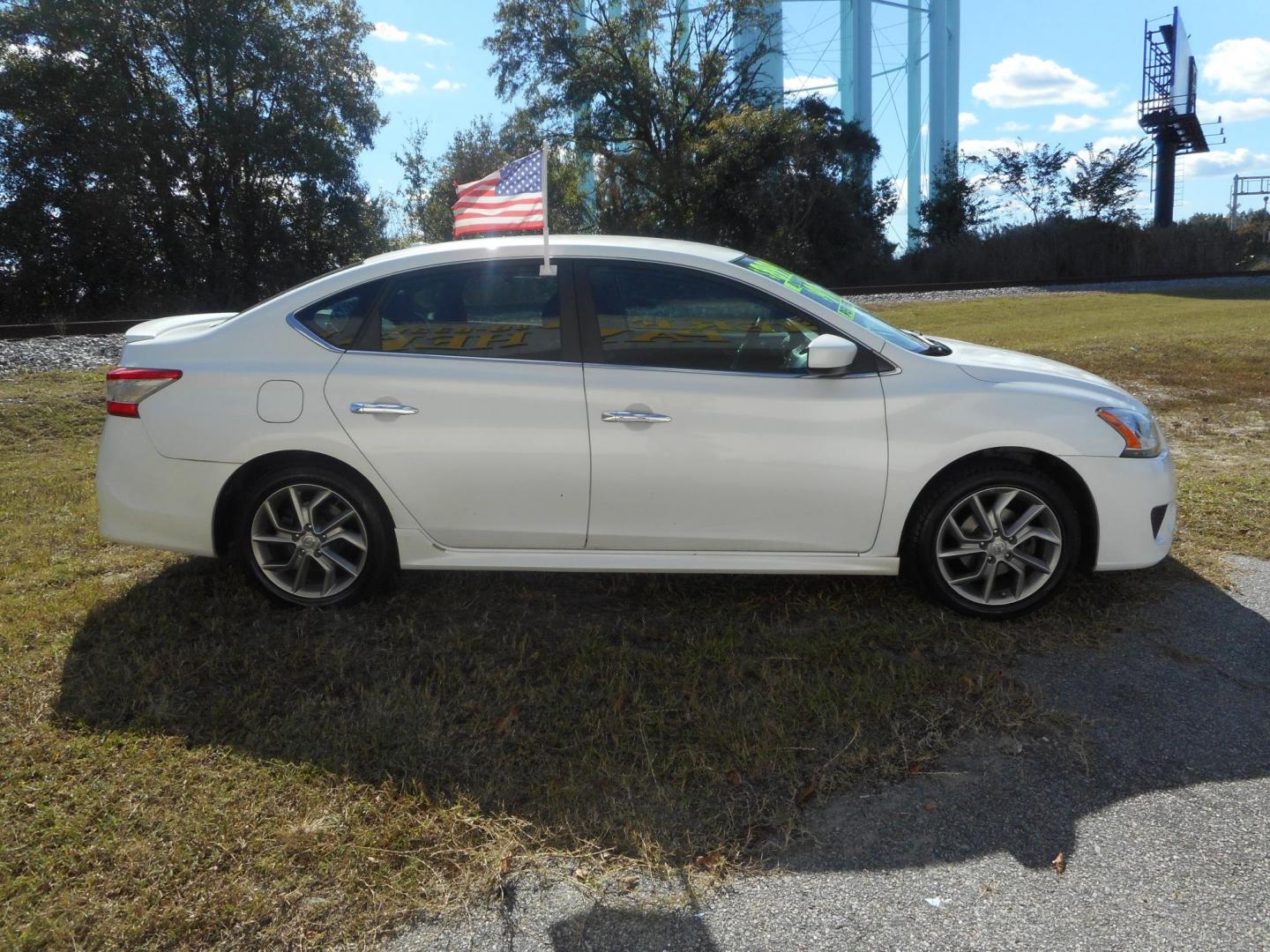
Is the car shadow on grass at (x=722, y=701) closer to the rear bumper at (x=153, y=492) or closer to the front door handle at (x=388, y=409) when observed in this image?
the rear bumper at (x=153, y=492)

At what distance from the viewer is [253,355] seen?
448 cm

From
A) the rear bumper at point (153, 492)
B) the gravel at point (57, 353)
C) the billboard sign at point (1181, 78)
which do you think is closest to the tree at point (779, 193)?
the billboard sign at point (1181, 78)

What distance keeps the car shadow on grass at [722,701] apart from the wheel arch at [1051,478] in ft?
1.21

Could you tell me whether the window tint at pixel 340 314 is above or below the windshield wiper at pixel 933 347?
above

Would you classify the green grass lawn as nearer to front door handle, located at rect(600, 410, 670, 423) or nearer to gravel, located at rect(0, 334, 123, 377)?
front door handle, located at rect(600, 410, 670, 423)

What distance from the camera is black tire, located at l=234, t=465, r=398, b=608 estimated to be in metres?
4.49

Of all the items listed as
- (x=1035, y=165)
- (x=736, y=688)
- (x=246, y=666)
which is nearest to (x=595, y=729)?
(x=736, y=688)

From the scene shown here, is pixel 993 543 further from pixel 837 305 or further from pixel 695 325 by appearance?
pixel 695 325

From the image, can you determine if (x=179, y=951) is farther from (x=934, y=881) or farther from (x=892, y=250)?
(x=892, y=250)

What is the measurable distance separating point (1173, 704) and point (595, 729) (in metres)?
2.18

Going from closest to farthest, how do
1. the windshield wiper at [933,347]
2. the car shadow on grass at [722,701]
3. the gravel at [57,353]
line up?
the car shadow on grass at [722,701]
the windshield wiper at [933,347]
the gravel at [57,353]

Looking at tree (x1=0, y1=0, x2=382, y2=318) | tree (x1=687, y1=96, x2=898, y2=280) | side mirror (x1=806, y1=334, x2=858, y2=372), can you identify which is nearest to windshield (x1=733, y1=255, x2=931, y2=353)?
side mirror (x1=806, y1=334, x2=858, y2=372)

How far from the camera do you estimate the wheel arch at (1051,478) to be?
4.38m

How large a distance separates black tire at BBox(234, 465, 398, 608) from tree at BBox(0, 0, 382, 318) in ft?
93.2
